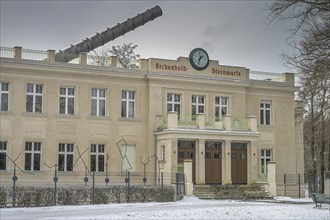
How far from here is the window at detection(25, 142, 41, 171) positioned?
32.8 meters

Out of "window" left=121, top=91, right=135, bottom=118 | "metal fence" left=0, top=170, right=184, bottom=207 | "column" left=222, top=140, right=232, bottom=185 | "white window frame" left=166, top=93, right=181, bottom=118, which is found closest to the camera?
"metal fence" left=0, top=170, right=184, bottom=207

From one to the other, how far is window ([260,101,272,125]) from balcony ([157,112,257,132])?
260 cm

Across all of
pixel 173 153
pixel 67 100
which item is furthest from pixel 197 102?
pixel 67 100

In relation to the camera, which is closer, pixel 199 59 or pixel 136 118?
pixel 136 118

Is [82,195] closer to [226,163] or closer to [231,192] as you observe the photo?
[231,192]

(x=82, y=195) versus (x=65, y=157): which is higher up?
(x=65, y=157)

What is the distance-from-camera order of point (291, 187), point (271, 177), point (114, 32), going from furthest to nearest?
point (114, 32), point (291, 187), point (271, 177)

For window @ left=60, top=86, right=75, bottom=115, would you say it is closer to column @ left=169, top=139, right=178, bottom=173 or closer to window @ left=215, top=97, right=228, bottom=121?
column @ left=169, top=139, right=178, bottom=173

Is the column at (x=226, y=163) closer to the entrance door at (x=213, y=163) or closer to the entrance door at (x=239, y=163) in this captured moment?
the entrance door at (x=213, y=163)

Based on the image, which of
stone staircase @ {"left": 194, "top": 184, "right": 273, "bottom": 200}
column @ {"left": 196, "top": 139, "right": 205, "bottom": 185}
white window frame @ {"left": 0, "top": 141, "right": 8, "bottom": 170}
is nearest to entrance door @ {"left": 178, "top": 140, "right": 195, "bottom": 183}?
column @ {"left": 196, "top": 139, "right": 205, "bottom": 185}

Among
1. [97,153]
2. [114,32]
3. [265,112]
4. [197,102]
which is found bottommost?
[97,153]

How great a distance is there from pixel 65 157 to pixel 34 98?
154 inches

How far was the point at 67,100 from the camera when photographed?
34.3 m

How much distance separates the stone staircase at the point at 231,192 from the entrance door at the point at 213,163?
1.51 meters
